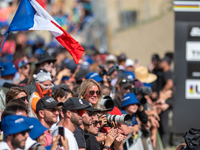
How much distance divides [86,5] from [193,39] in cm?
1489

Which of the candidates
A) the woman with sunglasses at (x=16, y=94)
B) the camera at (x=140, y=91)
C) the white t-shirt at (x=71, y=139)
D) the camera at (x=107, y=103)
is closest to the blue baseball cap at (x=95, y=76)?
the camera at (x=140, y=91)

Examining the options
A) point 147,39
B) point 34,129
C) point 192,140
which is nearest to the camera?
point 34,129

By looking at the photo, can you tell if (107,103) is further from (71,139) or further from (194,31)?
(194,31)

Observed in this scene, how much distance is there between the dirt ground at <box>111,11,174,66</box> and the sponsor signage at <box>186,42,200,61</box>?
934 cm

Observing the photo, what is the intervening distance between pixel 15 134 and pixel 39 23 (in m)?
2.99

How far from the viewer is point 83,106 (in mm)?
4336

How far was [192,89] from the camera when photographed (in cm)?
930

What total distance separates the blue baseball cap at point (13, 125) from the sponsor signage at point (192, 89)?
6190 millimetres

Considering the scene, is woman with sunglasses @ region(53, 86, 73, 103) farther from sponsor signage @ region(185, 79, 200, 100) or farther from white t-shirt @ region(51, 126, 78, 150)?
sponsor signage @ region(185, 79, 200, 100)

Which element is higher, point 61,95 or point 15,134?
point 15,134

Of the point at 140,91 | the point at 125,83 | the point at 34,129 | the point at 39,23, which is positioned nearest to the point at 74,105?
the point at 34,129

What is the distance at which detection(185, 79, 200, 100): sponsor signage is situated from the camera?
9.25 metres

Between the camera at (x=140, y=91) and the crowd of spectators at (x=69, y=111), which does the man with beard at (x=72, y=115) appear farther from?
the camera at (x=140, y=91)

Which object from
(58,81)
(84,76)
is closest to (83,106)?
(84,76)
